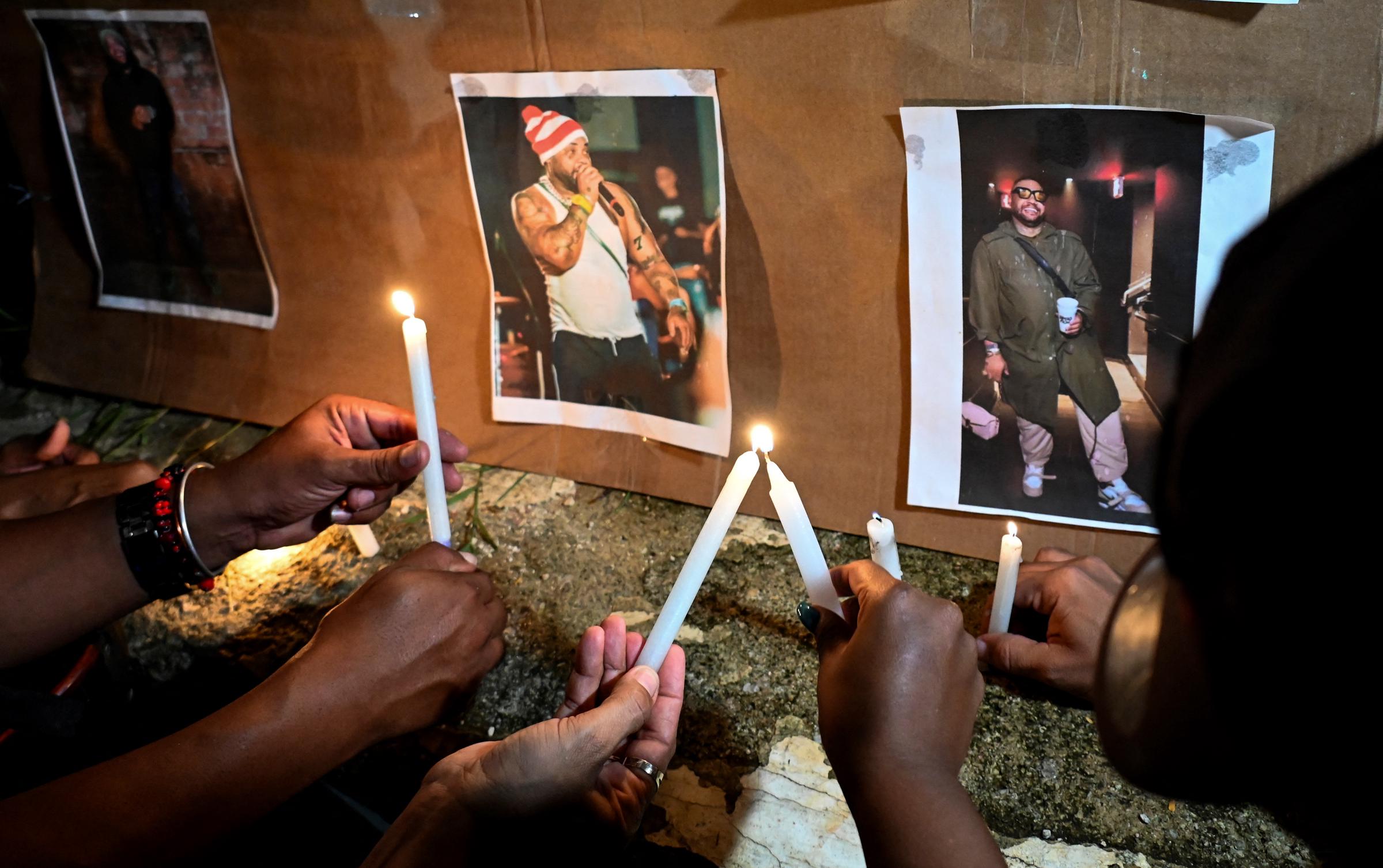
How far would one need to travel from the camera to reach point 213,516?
983 mm

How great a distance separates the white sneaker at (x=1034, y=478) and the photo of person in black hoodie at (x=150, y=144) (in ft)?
3.94

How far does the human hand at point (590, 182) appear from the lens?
101 centimetres

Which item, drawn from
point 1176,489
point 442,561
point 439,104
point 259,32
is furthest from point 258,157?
point 1176,489

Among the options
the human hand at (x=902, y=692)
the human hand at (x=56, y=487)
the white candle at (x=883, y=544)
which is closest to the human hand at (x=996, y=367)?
the white candle at (x=883, y=544)

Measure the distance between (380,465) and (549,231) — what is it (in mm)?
354

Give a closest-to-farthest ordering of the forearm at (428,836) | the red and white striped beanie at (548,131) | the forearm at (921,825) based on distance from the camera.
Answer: the forearm at (921,825) < the forearm at (428,836) < the red and white striped beanie at (548,131)

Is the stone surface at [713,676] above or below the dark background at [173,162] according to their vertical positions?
below

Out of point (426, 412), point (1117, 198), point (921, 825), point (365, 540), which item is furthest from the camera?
point (365, 540)

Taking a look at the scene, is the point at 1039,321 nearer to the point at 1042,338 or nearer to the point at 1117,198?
the point at 1042,338

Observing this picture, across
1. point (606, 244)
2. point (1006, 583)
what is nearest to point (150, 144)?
point (606, 244)

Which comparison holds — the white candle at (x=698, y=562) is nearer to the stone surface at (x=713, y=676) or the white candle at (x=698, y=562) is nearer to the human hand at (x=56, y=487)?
the stone surface at (x=713, y=676)

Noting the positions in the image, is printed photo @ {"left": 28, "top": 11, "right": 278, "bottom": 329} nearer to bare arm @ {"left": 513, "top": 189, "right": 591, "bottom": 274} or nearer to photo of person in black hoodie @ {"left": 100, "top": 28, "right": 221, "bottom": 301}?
photo of person in black hoodie @ {"left": 100, "top": 28, "right": 221, "bottom": 301}

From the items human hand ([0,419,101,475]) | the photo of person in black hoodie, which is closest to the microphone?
the photo of person in black hoodie

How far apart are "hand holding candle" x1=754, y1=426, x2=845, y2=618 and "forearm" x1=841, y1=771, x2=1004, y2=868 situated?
0.17m
